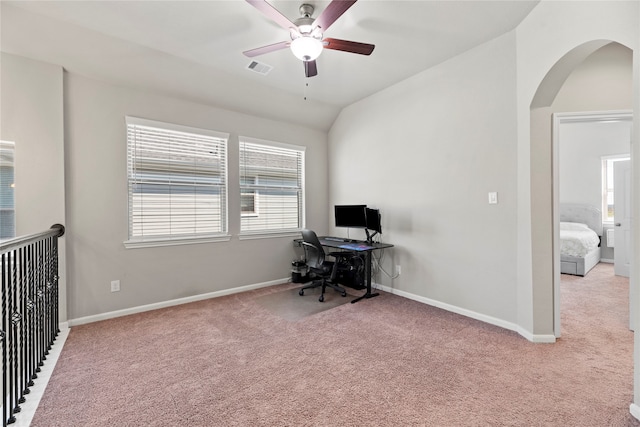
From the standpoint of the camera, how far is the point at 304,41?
220 cm

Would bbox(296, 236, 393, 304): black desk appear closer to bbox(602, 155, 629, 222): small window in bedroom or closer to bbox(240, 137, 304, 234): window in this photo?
bbox(240, 137, 304, 234): window

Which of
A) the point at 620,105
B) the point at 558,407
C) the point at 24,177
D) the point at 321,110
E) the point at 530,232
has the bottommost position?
the point at 558,407

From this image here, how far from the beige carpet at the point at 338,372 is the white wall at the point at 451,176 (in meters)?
0.49

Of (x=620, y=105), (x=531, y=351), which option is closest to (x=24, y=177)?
(x=531, y=351)

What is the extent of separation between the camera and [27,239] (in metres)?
1.85

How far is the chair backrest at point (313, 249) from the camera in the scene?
3648 millimetres

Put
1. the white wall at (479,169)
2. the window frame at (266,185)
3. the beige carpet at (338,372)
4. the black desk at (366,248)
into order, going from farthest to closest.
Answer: the window frame at (266,185), the black desk at (366,248), the white wall at (479,169), the beige carpet at (338,372)

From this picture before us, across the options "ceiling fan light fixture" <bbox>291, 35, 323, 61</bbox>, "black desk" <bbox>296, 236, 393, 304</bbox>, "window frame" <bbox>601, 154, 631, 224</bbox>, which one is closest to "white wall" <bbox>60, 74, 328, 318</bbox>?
"black desk" <bbox>296, 236, 393, 304</bbox>

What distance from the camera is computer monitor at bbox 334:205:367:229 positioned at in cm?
401

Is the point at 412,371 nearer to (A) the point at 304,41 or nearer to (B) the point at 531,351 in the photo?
(B) the point at 531,351

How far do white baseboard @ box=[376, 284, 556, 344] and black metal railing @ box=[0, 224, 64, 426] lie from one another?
141 inches

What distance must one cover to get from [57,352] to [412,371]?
9.52 ft

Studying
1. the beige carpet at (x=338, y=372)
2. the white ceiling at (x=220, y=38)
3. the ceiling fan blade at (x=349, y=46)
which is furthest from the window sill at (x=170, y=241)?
the ceiling fan blade at (x=349, y=46)

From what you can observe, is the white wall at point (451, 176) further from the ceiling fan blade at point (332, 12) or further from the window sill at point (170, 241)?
the window sill at point (170, 241)
